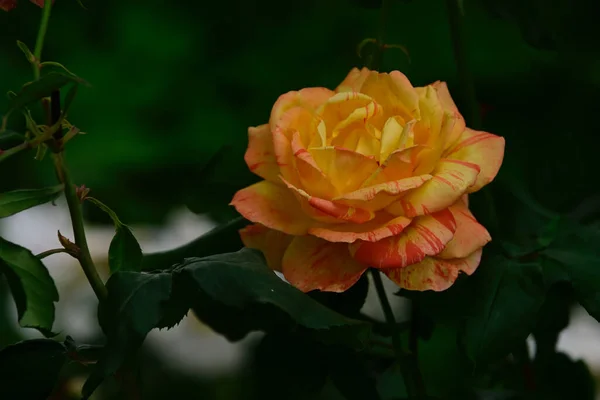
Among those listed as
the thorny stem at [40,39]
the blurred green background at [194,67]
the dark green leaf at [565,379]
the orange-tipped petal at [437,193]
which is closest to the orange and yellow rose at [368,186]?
the orange-tipped petal at [437,193]

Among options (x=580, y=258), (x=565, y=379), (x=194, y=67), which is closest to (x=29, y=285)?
(x=580, y=258)

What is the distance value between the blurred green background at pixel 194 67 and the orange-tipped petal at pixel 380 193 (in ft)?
1.82

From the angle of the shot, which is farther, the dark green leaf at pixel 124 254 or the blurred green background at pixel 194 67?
the blurred green background at pixel 194 67

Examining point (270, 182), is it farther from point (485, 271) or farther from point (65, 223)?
point (65, 223)

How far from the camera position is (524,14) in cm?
50

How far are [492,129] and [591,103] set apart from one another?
0.38 feet

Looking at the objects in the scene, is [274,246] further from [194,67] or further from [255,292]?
[194,67]

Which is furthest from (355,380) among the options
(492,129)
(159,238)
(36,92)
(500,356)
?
(159,238)

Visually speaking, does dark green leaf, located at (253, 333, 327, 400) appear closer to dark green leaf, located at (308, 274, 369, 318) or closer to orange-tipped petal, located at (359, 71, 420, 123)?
dark green leaf, located at (308, 274, 369, 318)

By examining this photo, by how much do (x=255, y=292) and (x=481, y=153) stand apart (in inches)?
5.2

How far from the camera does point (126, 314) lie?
29 centimetres

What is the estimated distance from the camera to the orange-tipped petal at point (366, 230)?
33 cm

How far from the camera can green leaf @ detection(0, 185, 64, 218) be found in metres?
0.28

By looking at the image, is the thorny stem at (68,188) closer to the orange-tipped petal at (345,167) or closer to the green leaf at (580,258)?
the orange-tipped petal at (345,167)
